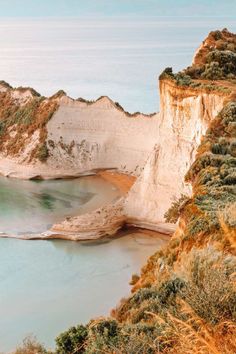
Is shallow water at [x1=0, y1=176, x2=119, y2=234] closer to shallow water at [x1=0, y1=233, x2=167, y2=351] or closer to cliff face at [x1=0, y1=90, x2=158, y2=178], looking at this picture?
cliff face at [x1=0, y1=90, x2=158, y2=178]

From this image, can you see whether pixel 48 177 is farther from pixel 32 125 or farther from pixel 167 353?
pixel 167 353

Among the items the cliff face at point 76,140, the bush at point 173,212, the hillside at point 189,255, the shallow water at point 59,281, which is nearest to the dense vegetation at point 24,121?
the cliff face at point 76,140

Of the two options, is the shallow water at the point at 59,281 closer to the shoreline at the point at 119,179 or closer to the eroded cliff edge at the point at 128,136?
the eroded cliff edge at the point at 128,136

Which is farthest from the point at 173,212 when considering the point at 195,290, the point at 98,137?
the point at 195,290

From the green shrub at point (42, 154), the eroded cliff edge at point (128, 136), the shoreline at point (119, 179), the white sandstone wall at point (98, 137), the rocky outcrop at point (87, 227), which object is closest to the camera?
the eroded cliff edge at point (128, 136)

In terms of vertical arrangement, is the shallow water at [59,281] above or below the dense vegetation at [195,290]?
below

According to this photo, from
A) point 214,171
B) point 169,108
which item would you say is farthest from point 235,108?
point 169,108
